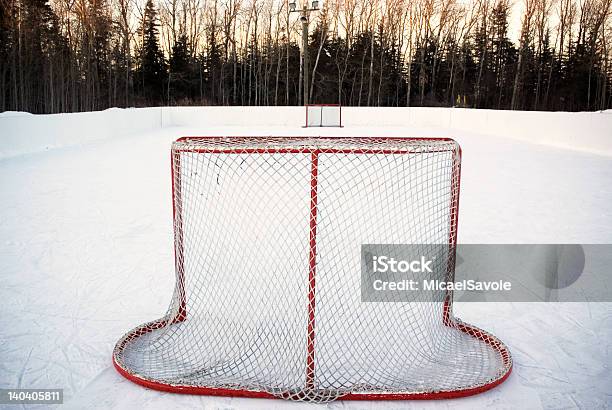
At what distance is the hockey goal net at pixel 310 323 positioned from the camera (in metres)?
2.36

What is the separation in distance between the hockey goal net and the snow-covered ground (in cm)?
11

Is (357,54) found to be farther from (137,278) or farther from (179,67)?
(137,278)

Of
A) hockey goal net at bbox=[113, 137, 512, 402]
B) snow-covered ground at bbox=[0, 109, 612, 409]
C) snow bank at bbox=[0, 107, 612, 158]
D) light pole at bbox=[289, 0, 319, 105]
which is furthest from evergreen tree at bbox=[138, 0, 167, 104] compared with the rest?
hockey goal net at bbox=[113, 137, 512, 402]

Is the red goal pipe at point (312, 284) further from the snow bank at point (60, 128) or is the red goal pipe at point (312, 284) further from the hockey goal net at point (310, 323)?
the snow bank at point (60, 128)

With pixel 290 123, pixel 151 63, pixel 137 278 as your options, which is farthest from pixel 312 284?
pixel 151 63

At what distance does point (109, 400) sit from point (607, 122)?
11034 mm

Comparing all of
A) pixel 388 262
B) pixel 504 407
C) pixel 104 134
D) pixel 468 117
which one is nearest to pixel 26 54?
pixel 104 134

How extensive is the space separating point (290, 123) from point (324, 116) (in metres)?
1.32

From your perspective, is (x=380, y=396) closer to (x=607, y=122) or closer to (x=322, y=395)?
(x=322, y=395)

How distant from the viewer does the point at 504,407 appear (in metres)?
2.22

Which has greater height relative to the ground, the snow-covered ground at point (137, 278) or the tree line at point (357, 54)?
the tree line at point (357, 54)

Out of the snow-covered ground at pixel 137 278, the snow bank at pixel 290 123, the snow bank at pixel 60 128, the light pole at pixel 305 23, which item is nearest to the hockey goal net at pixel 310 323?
the snow-covered ground at pixel 137 278

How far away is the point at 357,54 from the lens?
31484mm

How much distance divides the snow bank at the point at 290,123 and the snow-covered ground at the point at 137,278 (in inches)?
82.0
